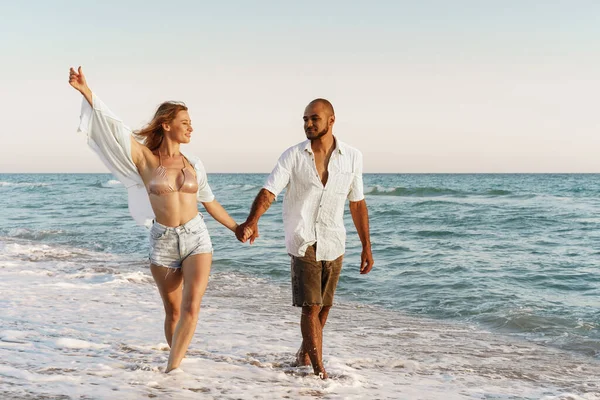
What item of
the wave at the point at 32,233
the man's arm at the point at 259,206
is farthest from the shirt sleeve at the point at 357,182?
the wave at the point at 32,233

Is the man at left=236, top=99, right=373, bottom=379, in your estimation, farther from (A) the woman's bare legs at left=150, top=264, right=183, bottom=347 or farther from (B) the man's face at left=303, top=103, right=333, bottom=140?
(A) the woman's bare legs at left=150, top=264, right=183, bottom=347

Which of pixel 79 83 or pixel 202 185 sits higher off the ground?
pixel 79 83

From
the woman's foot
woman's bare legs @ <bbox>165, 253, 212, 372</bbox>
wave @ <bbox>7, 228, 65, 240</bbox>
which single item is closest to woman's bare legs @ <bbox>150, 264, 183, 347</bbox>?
woman's bare legs @ <bbox>165, 253, 212, 372</bbox>

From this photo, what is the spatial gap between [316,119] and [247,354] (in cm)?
221

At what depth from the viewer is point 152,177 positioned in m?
4.27

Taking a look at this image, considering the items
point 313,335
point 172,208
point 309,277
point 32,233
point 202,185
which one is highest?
point 202,185

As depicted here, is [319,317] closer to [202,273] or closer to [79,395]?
[202,273]

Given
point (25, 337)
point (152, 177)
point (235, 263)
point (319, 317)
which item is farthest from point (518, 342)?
point (235, 263)

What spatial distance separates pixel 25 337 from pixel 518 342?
499 cm

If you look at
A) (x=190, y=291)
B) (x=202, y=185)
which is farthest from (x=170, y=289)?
(x=202, y=185)

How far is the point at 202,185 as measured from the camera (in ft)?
14.8

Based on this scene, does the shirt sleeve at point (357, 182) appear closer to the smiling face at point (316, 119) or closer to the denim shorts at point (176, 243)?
the smiling face at point (316, 119)

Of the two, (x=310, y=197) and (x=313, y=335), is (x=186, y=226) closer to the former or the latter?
(x=310, y=197)

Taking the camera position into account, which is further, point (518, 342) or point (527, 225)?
point (527, 225)
